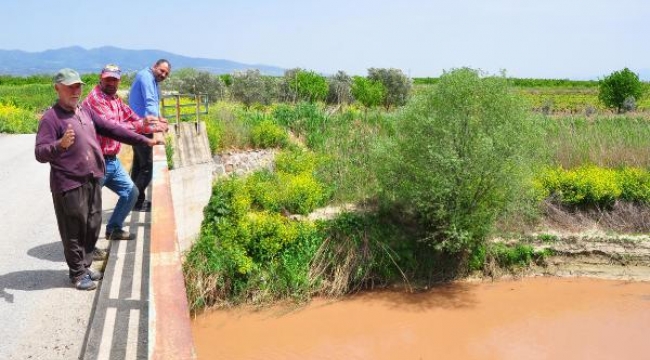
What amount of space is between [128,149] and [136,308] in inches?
347

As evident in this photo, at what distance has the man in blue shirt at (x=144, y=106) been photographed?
6816 mm

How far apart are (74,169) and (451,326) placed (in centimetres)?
696

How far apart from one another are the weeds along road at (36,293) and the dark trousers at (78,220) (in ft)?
0.89

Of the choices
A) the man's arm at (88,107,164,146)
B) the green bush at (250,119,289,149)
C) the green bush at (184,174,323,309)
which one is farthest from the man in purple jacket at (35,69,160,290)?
the green bush at (250,119,289,149)

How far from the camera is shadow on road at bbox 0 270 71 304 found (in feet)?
15.6

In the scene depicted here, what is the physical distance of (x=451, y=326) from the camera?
9.45 metres

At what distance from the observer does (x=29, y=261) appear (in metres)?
5.46

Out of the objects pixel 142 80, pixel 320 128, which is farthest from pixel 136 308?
pixel 320 128

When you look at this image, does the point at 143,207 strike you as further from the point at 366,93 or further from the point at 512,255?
the point at 366,93

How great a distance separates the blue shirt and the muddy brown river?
3733 mm

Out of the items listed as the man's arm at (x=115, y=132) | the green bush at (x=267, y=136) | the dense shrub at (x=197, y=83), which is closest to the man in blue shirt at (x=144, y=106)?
the man's arm at (x=115, y=132)

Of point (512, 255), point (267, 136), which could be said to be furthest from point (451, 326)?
point (267, 136)

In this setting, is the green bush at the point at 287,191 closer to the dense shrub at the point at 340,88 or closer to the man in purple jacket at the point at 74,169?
the man in purple jacket at the point at 74,169

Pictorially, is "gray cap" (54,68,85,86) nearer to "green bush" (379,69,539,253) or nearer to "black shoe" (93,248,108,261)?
"black shoe" (93,248,108,261)
